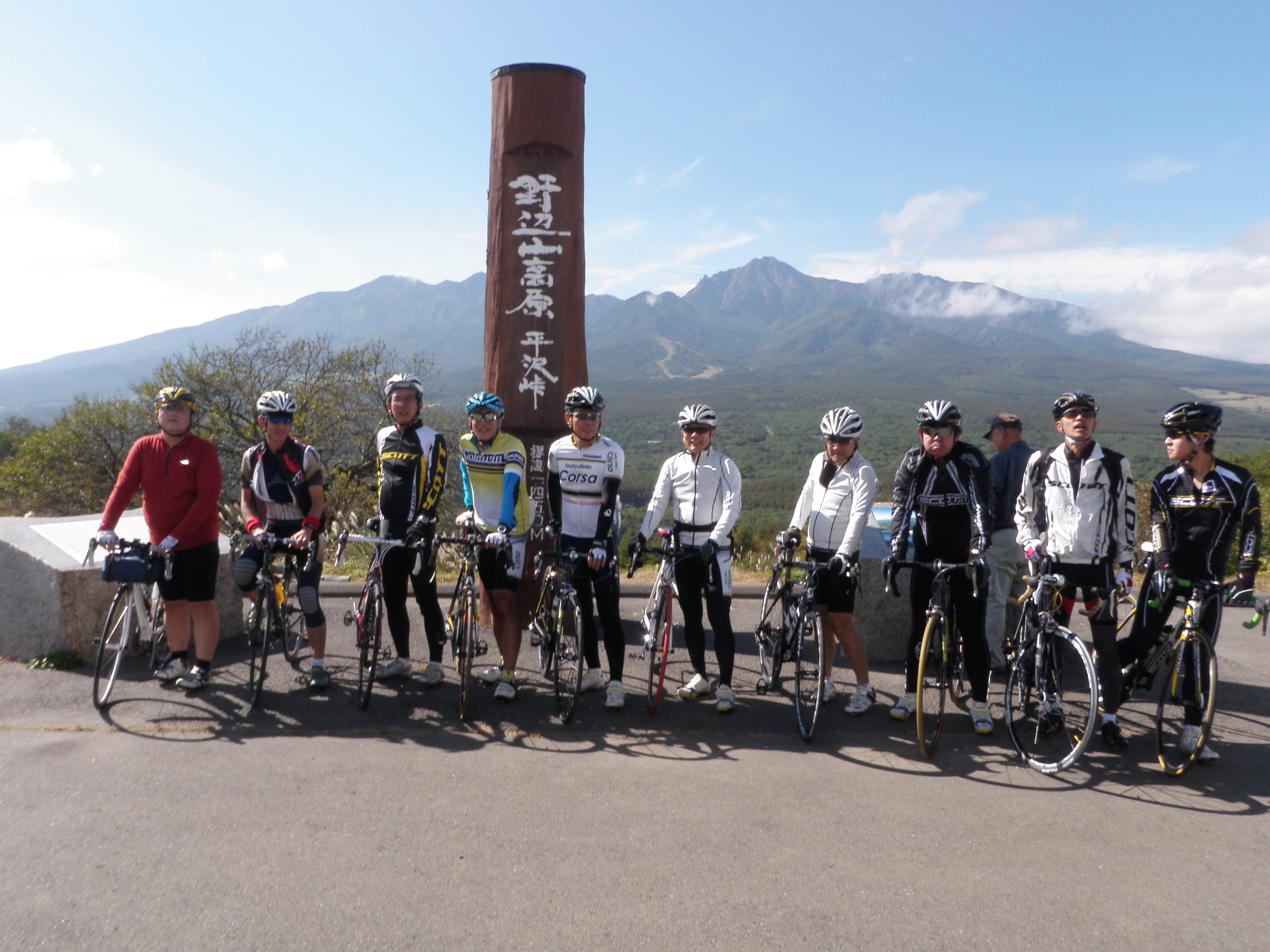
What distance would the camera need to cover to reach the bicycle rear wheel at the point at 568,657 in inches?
195

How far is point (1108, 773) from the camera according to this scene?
4336 millimetres

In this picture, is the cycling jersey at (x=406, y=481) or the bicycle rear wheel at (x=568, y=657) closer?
the bicycle rear wheel at (x=568, y=657)

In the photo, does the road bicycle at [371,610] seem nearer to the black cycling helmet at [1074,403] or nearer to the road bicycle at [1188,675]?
the black cycling helmet at [1074,403]

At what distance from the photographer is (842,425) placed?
16.8 ft

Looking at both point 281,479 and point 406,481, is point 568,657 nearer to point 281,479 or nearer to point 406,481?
point 406,481

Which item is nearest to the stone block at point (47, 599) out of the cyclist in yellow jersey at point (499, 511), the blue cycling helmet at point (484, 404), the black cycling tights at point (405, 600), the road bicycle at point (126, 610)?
the road bicycle at point (126, 610)

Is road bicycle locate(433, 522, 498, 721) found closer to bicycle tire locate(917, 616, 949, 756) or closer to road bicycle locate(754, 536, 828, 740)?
road bicycle locate(754, 536, 828, 740)

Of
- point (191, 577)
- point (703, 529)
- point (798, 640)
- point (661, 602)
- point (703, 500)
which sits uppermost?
point (703, 500)

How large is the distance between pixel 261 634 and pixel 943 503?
16.1 ft

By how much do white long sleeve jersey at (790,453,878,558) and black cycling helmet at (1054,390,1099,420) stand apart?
1.24 metres

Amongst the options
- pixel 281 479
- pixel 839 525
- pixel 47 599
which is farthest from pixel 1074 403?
pixel 47 599

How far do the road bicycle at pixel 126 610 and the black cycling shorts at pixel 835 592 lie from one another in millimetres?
4489

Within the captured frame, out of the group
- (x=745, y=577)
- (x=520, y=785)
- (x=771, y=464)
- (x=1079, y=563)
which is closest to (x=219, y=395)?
(x=745, y=577)

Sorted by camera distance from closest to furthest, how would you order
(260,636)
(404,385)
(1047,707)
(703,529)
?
(1047,707) < (703,529) < (260,636) < (404,385)
